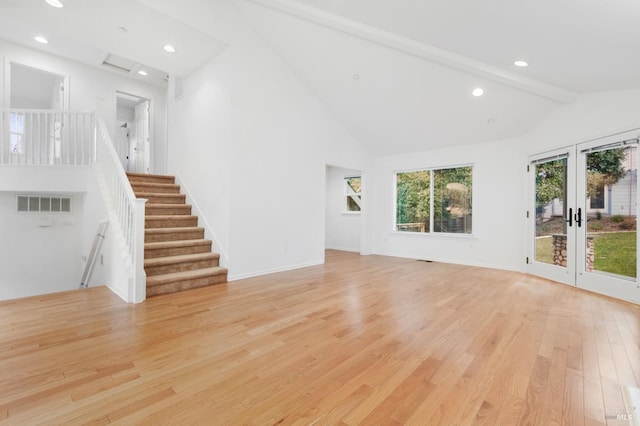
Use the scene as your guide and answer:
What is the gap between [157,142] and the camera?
7289 mm

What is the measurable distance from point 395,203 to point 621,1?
17.1 ft

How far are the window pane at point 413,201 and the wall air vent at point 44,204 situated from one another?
7280mm

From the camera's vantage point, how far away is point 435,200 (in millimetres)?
6645

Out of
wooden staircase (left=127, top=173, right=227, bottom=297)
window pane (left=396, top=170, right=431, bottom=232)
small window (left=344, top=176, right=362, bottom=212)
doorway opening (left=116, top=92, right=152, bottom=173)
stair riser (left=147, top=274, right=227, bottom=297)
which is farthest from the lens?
small window (left=344, top=176, right=362, bottom=212)

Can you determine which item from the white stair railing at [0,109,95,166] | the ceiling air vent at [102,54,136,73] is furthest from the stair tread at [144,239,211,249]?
the ceiling air vent at [102,54,136,73]

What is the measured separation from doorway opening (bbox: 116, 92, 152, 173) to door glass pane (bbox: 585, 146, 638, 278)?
8812mm

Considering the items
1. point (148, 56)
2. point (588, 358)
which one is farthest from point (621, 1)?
point (148, 56)

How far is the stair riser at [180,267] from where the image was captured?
12.6 feet

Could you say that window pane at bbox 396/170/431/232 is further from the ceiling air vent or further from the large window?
the ceiling air vent

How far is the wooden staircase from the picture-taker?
3812 mm

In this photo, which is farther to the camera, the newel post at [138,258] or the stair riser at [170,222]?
the stair riser at [170,222]

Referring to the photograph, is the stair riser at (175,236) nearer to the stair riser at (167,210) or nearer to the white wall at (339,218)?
the stair riser at (167,210)

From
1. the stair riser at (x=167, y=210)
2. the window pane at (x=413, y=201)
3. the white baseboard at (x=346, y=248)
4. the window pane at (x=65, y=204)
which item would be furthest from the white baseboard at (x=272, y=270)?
the window pane at (x=65, y=204)

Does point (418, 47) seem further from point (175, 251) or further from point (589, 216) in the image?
point (175, 251)
